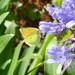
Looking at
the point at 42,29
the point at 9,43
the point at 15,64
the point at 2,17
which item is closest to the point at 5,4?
the point at 2,17

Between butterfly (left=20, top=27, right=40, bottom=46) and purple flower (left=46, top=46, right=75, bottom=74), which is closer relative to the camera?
purple flower (left=46, top=46, right=75, bottom=74)

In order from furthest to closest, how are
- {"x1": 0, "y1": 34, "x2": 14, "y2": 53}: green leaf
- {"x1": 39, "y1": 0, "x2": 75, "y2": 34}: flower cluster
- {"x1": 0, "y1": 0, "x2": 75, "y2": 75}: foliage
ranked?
{"x1": 0, "y1": 34, "x2": 14, "y2": 53}: green leaf
{"x1": 0, "y1": 0, "x2": 75, "y2": 75}: foliage
{"x1": 39, "y1": 0, "x2": 75, "y2": 34}: flower cluster

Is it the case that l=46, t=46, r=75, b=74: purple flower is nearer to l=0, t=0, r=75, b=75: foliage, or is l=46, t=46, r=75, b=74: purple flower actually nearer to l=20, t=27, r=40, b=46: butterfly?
l=0, t=0, r=75, b=75: foliage

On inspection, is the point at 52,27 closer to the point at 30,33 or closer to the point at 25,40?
the point at 30,33

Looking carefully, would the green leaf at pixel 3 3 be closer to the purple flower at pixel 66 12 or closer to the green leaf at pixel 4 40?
the green leaf at pixel 4 40

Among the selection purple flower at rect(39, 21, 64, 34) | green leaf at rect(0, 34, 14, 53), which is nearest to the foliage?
green leaf at rect(0, 34, 14, 53)

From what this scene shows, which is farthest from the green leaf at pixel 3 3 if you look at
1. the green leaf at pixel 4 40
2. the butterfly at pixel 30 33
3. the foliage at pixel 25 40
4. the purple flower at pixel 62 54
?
the purple flower at pixel 62 54

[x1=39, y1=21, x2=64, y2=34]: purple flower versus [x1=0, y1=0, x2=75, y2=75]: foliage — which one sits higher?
[x1=39, y1=21, x2=64, y2=34]: purple flower

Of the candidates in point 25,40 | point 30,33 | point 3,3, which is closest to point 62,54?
point 30,33

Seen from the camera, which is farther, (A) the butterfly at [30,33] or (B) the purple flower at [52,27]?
(A) the butterfly at [30,33]

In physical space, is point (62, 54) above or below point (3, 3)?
above

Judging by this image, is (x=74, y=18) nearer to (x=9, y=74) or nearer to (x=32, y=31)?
(x=32, y=31)
